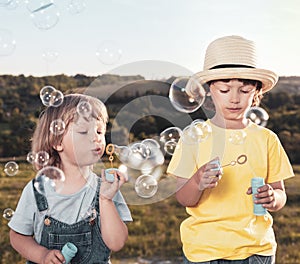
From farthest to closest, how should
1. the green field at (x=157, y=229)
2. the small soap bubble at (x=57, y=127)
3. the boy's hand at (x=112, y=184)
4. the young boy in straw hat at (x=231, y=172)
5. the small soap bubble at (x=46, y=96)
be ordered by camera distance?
the green field at (x=157, y=229) < the small soap bubble at (x=46, y=96) < the small soap bubble at (x=57, y=127) < the young boy in straw hat at (x=231, y=172) < the boy's hand at (x=112, y=184)

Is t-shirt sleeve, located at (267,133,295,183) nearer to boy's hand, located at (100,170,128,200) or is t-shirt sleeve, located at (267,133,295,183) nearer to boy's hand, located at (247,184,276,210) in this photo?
boy's hand, located at (247,184,276,210)

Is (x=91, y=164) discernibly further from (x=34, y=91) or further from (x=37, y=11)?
(x=34, y=91)

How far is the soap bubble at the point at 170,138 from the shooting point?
2211 mm

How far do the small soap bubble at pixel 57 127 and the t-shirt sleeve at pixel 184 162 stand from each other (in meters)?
0.39

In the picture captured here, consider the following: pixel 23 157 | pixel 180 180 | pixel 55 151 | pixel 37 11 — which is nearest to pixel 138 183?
pixel 180 180

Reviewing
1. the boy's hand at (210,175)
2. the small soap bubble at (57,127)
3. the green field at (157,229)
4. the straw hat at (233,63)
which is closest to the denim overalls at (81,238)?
the small soap bubble at (57,127)

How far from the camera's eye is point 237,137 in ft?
6.67

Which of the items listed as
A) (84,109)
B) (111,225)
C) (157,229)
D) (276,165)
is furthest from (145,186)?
(157,229)

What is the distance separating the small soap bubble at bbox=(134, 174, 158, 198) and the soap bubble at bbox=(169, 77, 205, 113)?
0.91 ft

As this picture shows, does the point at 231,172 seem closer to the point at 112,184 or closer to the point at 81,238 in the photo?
the point at 112,184

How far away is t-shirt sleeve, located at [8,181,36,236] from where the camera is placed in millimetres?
2018

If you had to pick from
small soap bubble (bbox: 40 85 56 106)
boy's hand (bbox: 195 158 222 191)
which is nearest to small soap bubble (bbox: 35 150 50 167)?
small soap bubble (bbox: 40 85 56 106)

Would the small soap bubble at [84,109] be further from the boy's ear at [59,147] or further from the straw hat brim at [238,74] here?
the straw hat brim at [238,74]

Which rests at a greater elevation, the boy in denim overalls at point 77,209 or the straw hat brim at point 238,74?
the straw hat brim at point 238,74
